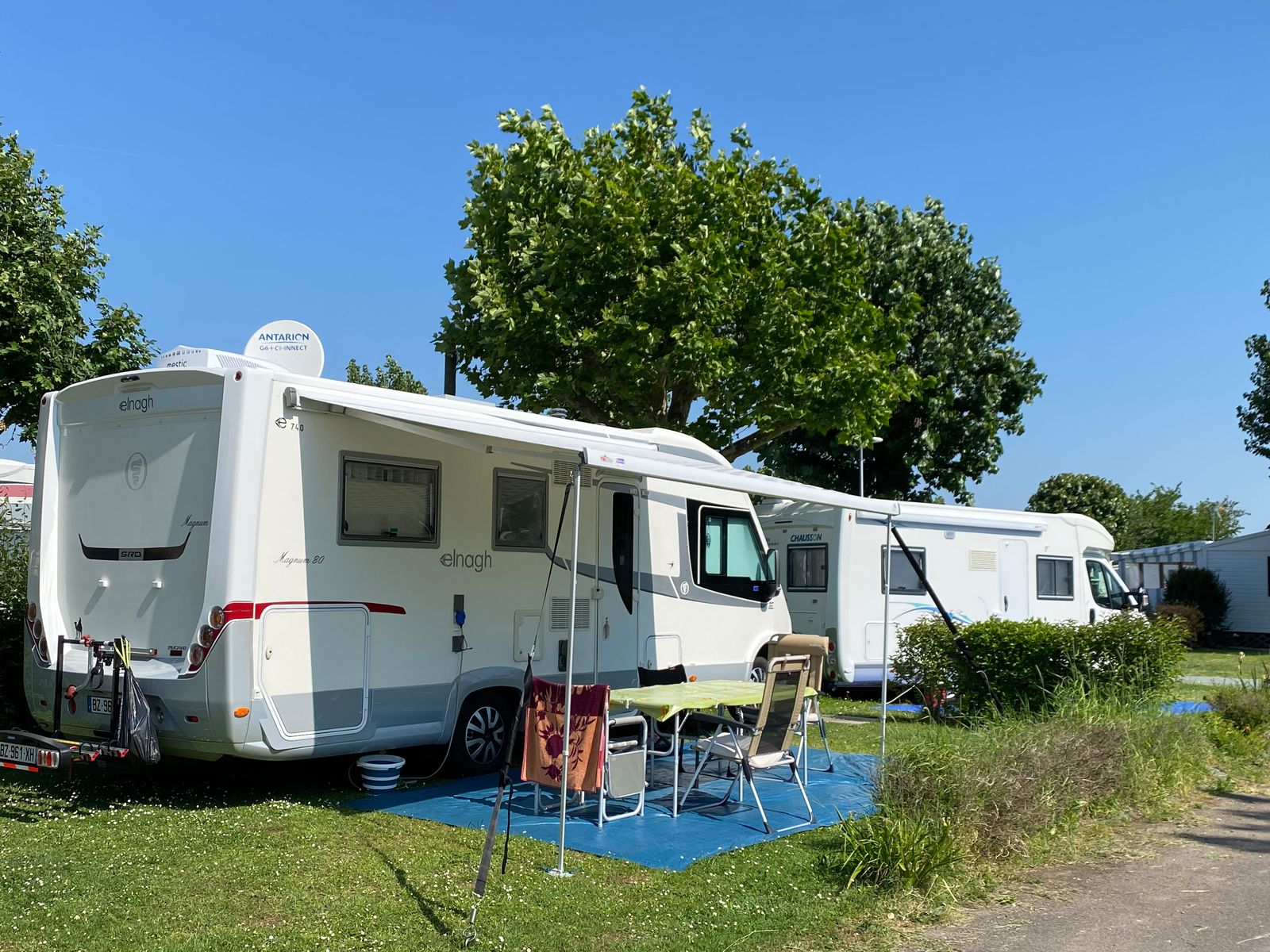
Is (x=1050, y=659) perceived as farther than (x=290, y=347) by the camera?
Yes

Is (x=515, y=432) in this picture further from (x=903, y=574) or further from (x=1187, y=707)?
(x=903, y=574)

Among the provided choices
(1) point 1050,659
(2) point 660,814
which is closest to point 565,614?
(2) point 660,814

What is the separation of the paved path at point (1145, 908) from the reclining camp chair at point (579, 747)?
2.24m

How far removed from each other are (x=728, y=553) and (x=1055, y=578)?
7009mm

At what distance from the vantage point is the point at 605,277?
558 inches

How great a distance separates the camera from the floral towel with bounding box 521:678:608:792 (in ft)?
21.9

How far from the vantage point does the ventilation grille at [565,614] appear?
8.88 meters

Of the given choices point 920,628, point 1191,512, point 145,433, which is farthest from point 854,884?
point 1191,512

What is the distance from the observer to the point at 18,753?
275 inches

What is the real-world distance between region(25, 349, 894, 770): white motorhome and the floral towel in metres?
1.27

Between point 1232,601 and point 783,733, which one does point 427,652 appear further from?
point 1232,601

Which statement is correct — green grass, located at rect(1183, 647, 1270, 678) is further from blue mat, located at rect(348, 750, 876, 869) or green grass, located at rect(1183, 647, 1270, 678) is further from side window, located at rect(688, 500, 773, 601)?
blue mat, located at rect(348, 750, 876, 869)

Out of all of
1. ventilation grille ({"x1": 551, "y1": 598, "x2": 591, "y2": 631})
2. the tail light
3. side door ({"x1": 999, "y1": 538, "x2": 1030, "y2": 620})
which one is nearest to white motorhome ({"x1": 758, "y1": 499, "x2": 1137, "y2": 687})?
side door ({"x1": 999, "y1": 538, "x2": 1030, "y2": 620})

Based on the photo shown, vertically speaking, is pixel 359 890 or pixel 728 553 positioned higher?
pixel 728 553
